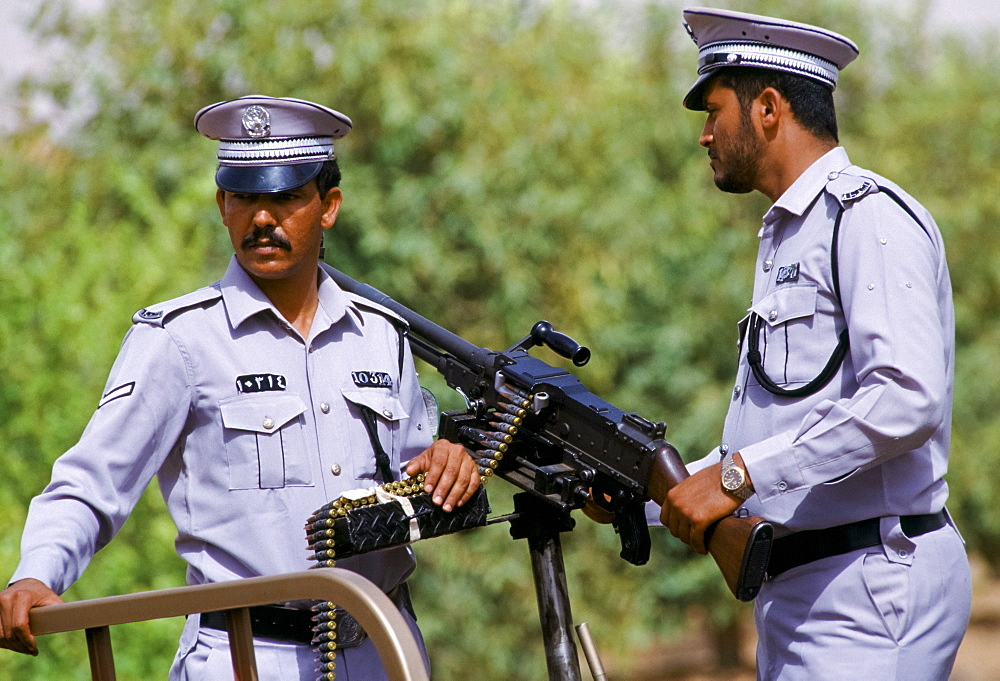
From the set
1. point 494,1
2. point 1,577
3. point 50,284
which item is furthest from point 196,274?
point 494,1

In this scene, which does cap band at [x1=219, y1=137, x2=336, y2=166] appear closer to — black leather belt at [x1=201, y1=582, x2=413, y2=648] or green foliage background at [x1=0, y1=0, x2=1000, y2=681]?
black leather belt at [x1=201, y1=582, x2=413, y2=648]

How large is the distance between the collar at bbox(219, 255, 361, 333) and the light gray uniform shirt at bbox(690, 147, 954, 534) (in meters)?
1.18

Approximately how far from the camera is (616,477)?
344 centimetres

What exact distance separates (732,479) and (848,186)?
2.90ft

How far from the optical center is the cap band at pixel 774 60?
3521 mm

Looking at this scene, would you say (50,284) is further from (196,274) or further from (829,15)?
(829,15)

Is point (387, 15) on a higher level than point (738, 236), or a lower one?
higher

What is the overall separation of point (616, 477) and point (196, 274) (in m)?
5.04

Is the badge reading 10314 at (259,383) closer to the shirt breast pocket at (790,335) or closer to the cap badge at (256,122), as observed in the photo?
the cap badge at (256,122)

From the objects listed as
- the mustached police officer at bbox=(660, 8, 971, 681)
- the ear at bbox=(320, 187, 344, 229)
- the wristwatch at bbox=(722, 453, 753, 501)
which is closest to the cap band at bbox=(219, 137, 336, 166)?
the ear at bbox=(320, 187, 344, 229)

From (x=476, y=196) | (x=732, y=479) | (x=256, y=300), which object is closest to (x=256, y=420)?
(x=256, y=300)

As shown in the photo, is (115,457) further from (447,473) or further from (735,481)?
(735,481)

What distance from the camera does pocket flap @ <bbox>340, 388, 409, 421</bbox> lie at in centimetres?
336

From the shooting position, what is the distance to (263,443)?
3.18m
